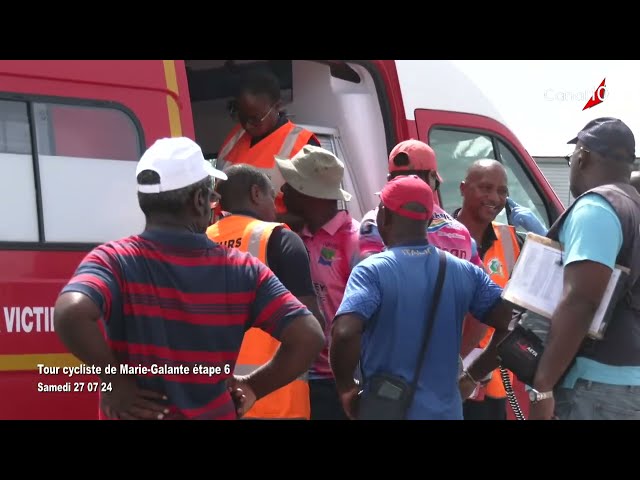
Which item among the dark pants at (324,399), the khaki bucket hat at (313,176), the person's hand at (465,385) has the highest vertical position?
the khaki bucket hat at (313,176)

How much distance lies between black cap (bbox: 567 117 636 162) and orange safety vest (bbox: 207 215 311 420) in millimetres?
1205

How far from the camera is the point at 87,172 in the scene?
4.32 meters

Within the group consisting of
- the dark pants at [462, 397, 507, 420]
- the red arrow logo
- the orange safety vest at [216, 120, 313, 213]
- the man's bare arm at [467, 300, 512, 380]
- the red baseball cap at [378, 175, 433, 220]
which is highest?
the red arrow logo

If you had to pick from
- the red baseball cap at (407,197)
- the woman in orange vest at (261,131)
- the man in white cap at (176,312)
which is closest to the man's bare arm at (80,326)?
the man in white cap at (176,312)

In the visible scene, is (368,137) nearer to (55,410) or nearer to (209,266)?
(55,410)

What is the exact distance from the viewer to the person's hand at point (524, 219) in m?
6.22

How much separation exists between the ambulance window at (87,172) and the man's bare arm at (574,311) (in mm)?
1879

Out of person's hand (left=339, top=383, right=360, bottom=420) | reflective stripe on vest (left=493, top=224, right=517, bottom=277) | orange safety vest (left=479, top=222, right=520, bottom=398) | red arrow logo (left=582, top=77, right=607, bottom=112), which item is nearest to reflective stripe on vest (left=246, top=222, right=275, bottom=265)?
person's hand (left=339, top=383, right=360, bottom=420)

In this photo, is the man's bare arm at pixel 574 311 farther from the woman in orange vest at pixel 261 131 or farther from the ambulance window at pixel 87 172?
the woman in orange vest at pixel 261 131

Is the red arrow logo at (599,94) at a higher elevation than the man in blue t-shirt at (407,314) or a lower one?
higher

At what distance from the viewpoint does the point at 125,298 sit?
2814 mm

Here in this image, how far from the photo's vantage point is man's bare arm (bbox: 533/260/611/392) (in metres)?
3.48

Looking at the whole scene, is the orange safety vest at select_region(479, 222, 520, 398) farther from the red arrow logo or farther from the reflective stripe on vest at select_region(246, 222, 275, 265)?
the red arrow logo

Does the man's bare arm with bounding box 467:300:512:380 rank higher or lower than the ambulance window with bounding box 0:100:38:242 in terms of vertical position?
lower
